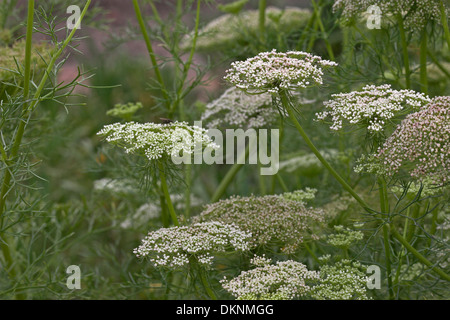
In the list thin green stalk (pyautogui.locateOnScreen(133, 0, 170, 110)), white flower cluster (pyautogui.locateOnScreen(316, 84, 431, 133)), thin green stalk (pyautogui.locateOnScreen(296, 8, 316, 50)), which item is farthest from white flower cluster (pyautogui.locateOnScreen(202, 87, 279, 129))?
white flower cluster (pyautogui.locateOnScreen(316, 84, 431, 133))

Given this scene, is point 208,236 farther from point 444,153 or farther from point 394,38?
point 394,38

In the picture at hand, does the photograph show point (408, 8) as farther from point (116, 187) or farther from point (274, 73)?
point (116, 187)

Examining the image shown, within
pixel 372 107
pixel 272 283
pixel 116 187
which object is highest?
pixel 372 107

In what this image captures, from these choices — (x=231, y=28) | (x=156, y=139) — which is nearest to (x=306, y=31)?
(x=231, y=28)

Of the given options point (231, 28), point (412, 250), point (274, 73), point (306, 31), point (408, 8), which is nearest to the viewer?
point (274, 73)

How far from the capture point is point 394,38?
6.96 feet

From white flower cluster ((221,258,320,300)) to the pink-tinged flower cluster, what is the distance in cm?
34

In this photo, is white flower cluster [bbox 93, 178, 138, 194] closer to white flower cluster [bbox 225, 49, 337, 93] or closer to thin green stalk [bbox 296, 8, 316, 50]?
thin green stalk [bbox 296, 8, 316, 50]

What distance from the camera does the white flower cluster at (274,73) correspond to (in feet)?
4.36

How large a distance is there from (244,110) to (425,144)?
0.76 m

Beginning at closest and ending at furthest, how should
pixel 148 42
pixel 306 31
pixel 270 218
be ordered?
pixel 270 218
pixel 148 42
pixel 306 31

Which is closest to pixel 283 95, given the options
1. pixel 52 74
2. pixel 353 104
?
pixel 353 104

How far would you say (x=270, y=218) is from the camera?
5.24 feet

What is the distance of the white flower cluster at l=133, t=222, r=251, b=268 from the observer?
1391 millimetres
